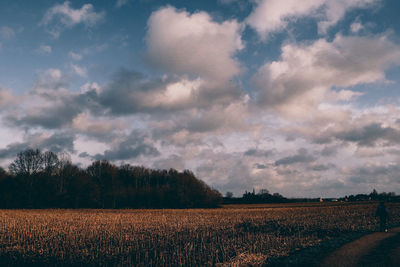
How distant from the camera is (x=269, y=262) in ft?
46.4

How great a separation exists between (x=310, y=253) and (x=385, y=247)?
14.4 ft

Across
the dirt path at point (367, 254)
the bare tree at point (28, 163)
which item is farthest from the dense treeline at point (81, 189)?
the dirt path at point (367, 254)

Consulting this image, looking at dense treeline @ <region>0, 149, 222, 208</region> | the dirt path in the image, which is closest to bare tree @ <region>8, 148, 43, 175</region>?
dense treeline @ <region>0, 149, 222, 208</region>

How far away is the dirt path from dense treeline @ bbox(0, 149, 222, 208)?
7526cm

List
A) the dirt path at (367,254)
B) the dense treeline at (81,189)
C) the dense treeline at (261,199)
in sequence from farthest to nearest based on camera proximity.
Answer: the dense treeline at (261,199) < the dense treeline at (81,189) < the dirt path at (367,254)

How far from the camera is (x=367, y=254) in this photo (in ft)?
48.8

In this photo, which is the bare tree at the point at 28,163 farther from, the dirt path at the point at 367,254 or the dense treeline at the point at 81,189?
→ the dirt path at the point at 367,254

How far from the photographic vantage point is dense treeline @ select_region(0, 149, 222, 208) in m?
75.8

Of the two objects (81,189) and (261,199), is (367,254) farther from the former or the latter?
(261,199)

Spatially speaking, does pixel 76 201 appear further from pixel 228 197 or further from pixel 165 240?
pixel 228 197

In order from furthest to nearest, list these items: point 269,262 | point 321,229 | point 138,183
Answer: point 138,183, point 321,229, point 269,262

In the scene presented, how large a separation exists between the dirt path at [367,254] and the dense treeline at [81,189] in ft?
247

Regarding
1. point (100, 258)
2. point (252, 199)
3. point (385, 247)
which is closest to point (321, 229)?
point (385, 247)

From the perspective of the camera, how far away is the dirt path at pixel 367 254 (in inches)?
519
